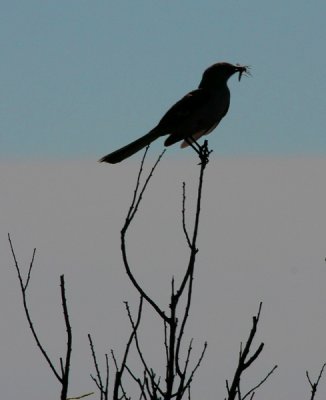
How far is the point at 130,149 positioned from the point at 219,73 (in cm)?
231

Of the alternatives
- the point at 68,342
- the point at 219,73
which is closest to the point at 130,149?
the point at 219,73

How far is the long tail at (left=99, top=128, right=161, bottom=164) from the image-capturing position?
1009cm

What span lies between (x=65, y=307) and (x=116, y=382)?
1.43 ft

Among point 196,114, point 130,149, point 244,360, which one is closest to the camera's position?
point 244,360

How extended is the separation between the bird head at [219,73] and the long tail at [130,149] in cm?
122

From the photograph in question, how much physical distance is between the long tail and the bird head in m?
1.22

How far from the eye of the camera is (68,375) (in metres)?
4.69

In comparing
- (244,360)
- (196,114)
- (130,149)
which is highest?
(196,114)

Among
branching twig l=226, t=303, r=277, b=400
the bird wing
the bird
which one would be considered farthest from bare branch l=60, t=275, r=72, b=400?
the bird wing

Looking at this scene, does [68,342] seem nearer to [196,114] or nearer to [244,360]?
[244,360]

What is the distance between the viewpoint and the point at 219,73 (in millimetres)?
12250

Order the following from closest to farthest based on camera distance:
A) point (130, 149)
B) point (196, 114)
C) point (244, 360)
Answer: point (244, 360) < point (130, 149) < point (196, 114)

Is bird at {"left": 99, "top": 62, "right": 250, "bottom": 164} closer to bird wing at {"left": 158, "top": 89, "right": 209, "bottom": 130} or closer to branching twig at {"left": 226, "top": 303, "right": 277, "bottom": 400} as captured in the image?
bird wing at {"left": 158, "top": 89, "right": 209, "bottom": 130}

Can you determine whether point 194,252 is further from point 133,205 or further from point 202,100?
point 202,100
